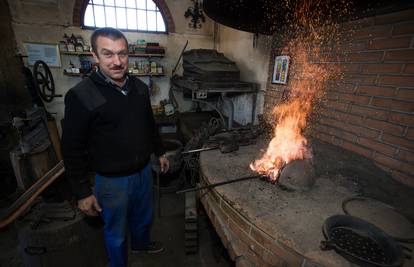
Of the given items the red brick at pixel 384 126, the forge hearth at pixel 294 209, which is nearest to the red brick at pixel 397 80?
the red brick at pixel 384 126

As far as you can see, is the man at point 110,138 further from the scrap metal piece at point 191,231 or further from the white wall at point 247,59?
the white wall at point 247,59

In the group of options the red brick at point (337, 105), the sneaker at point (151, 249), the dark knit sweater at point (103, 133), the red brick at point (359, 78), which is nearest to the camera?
the dark knit sweater at point (103, 133)

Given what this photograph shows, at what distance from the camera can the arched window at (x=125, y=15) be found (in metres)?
4.95

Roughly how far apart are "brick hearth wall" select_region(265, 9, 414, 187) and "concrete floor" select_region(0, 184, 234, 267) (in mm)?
2037

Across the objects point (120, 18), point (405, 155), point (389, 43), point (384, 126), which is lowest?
point (405, 155)

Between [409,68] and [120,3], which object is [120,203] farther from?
[120,3]

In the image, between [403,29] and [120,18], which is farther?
[120,18]

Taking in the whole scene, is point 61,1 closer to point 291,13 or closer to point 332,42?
point 291,13

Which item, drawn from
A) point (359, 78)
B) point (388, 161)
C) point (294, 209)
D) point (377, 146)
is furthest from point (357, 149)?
point (294, 209)

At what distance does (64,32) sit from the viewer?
187 inches

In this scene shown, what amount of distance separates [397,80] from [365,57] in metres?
0.42

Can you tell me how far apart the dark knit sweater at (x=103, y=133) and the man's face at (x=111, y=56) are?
10 cm

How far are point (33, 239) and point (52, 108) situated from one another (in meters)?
4.22

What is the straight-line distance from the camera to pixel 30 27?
4484mm
